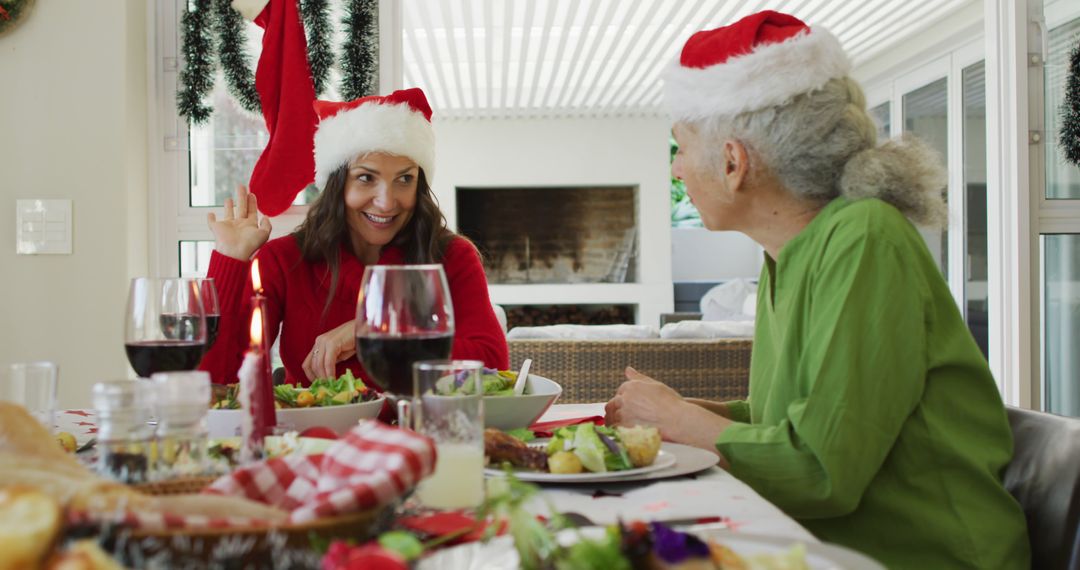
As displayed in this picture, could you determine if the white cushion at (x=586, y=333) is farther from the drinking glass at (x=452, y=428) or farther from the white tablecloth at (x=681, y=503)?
the drinking glass at (x=452, y=428)

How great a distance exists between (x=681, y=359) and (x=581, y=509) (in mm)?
3649

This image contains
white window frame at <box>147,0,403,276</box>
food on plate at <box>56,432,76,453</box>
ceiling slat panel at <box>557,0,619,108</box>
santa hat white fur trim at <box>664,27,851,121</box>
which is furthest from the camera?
ceiling slat panel at <box>557,0,619,108</box>

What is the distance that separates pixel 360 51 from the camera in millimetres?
3291

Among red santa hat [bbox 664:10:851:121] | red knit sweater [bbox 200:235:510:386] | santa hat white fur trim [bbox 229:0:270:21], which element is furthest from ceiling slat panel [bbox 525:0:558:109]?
red santa hat [bbox 664:10:851:121]

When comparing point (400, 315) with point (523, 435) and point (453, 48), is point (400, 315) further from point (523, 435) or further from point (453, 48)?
point (453, 48)

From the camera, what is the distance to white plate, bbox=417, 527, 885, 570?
582mm

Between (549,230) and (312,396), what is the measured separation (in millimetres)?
9541

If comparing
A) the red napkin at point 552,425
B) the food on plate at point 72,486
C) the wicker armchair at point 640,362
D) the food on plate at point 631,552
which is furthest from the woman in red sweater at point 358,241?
the wicker armchair at point 640,362

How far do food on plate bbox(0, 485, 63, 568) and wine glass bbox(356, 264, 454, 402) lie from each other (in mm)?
440

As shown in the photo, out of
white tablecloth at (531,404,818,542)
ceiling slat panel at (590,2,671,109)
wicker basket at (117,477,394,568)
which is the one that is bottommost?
white tablecloth at (531,404,818,542)

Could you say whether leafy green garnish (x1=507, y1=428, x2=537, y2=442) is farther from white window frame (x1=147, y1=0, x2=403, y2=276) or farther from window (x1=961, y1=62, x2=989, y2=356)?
window (x1=961, y1=62, x2=989, y2=356)

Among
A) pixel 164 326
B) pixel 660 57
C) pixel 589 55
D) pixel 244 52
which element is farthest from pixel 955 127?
pixel 164 326

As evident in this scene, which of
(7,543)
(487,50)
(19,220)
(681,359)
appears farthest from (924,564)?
(487,50)

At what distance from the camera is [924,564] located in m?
1.23
